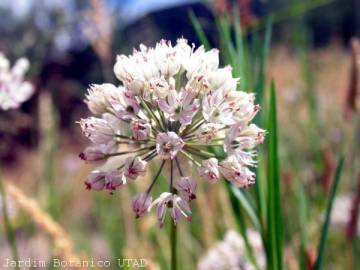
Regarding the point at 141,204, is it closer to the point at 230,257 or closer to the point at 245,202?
the point at 245,202

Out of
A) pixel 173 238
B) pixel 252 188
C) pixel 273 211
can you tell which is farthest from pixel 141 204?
pixel 252 188

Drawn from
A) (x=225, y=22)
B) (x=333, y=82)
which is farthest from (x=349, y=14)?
(x=225, y=22)

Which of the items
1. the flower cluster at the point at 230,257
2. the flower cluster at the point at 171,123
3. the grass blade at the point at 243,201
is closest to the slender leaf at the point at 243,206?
the grass blade at the point at 243,201

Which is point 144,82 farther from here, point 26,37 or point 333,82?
point 333,82

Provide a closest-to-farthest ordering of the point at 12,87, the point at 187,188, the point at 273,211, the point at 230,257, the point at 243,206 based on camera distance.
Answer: the point at 187,188
the point at 273,211
the point at 243,206
the point at 12,87
the point at 230,257

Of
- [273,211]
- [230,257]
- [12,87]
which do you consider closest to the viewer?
[273,211]

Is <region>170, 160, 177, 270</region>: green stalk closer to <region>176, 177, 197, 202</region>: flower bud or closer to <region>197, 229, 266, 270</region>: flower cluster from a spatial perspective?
<region>176, 177, 197, 202</region>: flower bud

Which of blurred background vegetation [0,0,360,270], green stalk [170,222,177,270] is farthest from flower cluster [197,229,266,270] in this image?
green stalk [170,222,177,270]
